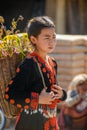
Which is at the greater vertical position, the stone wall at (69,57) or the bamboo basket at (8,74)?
the bamboo basket at (8,74)

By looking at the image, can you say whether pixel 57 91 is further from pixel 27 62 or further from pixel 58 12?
pixel 58 12

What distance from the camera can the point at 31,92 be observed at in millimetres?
2385

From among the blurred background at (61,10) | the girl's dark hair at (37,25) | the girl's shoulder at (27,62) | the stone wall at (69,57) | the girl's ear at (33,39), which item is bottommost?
the blurred background at (61,10)

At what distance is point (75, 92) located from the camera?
4723mm

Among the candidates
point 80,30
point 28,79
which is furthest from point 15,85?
point 80,30

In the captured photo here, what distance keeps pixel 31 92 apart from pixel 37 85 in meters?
0.05

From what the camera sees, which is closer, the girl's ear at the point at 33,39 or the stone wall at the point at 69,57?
the girl's ear at the point at 33,39

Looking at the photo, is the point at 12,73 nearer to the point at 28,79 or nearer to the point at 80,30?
the point at 28,79

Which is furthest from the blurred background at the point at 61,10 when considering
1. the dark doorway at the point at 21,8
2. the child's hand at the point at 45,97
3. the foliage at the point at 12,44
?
the child's hand at the point at 45,97

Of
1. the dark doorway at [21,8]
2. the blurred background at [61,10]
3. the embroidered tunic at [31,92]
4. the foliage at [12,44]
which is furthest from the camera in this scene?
the blurred background at [61,10]

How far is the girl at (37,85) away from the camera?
7.76 feet

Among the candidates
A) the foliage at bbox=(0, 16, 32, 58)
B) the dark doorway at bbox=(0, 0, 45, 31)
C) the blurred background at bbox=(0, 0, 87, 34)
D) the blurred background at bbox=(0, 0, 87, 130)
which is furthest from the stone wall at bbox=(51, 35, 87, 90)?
the blurred background at bbox=(0, 0, 87, 34)

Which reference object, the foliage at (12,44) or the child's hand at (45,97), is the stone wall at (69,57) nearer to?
the foliage at (12,44)

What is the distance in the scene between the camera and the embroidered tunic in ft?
7.75
